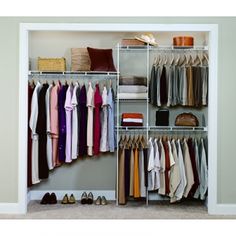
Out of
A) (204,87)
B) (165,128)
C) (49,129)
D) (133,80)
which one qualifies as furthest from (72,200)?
(204,87)

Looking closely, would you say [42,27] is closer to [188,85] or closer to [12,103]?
[12,103]

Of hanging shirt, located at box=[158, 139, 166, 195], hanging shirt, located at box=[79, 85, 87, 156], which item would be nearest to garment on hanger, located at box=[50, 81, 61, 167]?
hanging shirt, located at box=[79, 85, 87, 156]

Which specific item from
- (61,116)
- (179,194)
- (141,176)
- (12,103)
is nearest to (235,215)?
(179,194)

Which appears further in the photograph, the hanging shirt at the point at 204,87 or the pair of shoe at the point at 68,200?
the pair of shoe at the point at 68,200

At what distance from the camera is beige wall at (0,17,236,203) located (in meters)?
5.39

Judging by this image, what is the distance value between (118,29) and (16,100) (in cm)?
159

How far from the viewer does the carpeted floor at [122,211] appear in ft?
17.3

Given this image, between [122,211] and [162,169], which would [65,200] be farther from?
[162,169]

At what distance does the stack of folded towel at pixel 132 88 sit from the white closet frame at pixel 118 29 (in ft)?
2.45

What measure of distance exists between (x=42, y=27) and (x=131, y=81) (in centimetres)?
141

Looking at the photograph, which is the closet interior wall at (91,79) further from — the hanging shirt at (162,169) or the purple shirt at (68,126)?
the hanging shirt at (162,169)

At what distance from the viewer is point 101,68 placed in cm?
597

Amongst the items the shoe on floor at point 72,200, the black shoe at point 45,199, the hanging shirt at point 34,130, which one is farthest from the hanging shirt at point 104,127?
the black shoe at point 45,199

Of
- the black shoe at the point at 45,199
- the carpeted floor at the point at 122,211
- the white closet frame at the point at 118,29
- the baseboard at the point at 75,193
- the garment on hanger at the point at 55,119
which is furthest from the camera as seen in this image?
the baseboard at the point at 75,193
